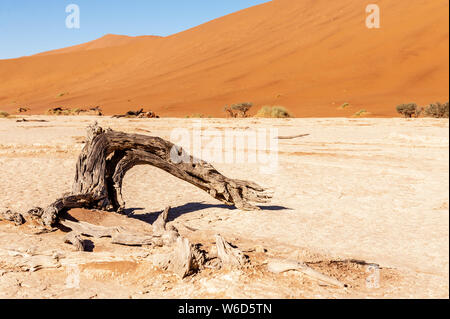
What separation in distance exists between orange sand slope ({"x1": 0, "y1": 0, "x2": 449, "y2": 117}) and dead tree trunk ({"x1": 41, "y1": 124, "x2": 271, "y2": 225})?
9473mm

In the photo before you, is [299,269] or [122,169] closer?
[299,269]

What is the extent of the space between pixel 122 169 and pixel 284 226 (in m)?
2.58

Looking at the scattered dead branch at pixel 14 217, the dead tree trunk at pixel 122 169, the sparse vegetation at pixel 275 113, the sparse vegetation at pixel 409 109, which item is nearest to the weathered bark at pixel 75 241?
the dead tree trunk at pixel 122 169

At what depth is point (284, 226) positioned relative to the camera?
6234 mm

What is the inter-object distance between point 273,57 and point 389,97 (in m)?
18.4

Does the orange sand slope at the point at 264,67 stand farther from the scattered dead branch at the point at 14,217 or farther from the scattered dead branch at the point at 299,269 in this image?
the scattered dead branch at the point at 14,217

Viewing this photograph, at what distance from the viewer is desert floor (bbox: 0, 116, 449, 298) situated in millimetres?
4051

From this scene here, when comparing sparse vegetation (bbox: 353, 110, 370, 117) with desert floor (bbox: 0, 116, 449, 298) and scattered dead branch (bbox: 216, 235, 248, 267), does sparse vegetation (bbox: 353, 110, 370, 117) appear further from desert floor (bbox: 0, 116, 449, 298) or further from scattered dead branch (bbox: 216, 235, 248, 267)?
scattered dead branch (bbox: 216, 235, 248, 267)

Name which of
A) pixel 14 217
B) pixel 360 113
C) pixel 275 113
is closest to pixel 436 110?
pixel 360 113

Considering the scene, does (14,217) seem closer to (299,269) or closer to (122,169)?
(122,169)

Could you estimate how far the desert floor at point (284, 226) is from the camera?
4.05 m

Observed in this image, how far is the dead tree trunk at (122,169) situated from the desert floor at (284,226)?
407 mm
